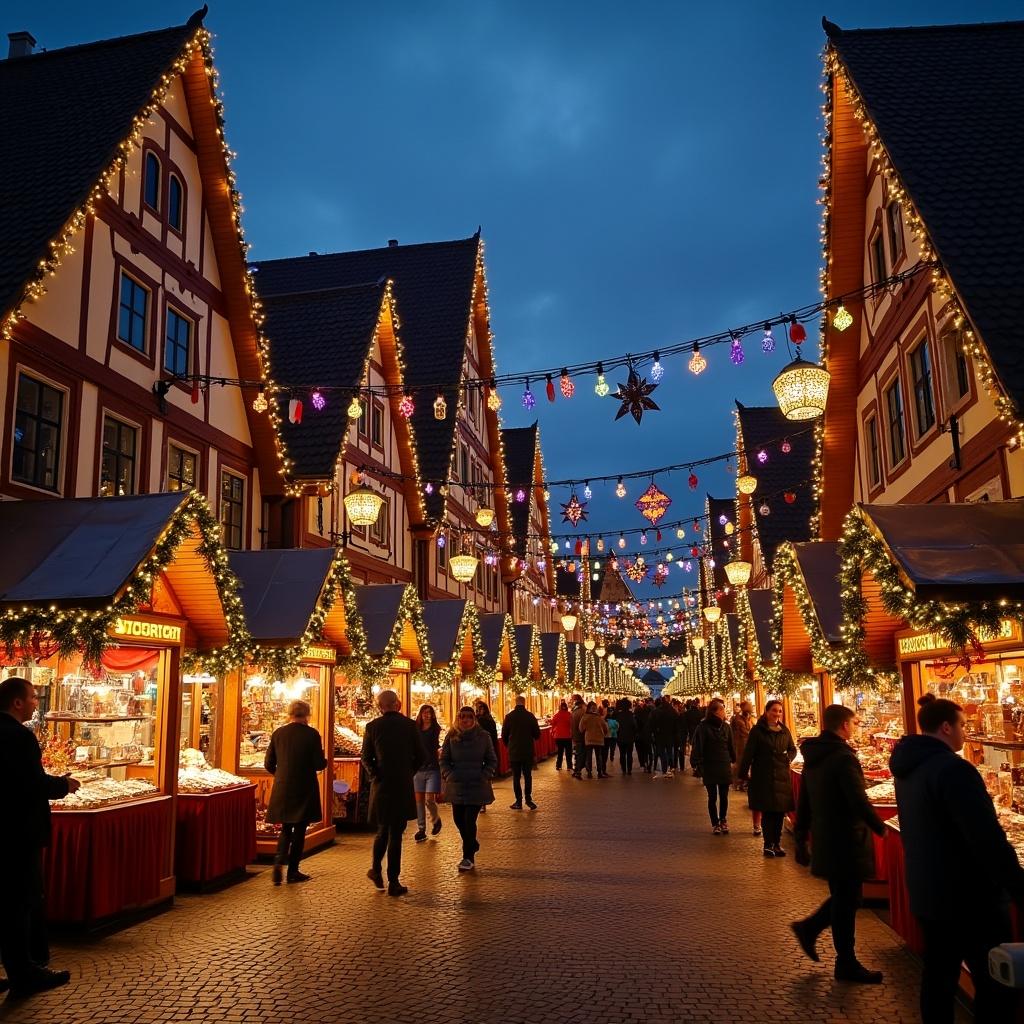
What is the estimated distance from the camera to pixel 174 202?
49.9 feet

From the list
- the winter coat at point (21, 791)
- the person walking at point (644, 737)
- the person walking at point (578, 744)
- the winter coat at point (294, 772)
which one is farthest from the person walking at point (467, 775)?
the person walking at point (644, 737)

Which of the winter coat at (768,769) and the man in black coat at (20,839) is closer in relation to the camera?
the man in black coat at (20,839)

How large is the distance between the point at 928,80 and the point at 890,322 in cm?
336

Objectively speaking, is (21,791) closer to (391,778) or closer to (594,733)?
(391,778)

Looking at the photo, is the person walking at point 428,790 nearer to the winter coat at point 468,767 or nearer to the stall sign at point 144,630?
the winter coat at point 468,767

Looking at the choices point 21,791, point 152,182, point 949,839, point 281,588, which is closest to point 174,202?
point 152,182

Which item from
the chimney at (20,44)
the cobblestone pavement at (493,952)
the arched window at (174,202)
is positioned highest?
the chimney at (20,44)

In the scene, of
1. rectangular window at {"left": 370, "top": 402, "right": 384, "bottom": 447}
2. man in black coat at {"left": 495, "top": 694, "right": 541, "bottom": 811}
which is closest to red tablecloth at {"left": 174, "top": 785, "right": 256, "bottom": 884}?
man in black coat at {"left": 495, "top": 694, "right": 541, "bottom": 811}

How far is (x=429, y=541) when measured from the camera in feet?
82.4

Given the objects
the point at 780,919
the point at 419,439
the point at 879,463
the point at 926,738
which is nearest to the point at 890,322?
the point at 879,463

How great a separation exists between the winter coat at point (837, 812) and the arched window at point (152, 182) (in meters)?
12.2

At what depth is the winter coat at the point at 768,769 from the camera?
11656 mm

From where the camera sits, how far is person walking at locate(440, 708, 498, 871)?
429 inches

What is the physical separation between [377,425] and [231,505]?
626cm
